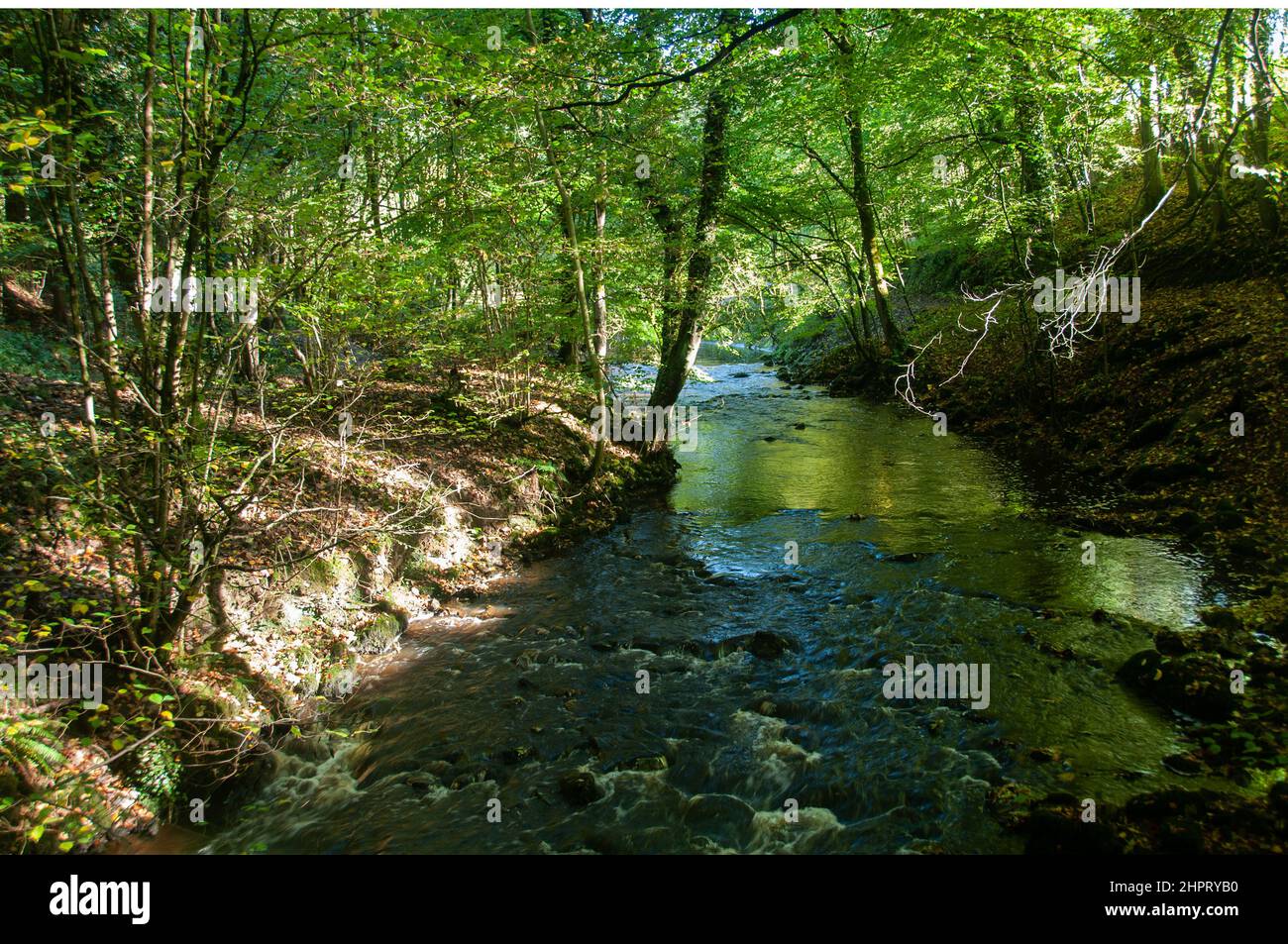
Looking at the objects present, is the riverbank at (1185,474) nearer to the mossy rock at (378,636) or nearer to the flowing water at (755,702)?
the flowing water at (755,702)

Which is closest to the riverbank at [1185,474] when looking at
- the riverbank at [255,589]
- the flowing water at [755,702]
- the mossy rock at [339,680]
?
the flowing water at [755,702]

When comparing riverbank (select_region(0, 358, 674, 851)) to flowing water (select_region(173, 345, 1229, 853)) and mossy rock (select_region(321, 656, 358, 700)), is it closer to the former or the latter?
mossy rock (select_region(321, 656, 358, 700))

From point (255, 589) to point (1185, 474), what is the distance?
13.4 meters

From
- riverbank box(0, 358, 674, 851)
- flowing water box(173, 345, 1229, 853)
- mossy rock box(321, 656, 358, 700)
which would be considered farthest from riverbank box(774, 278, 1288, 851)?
riverbank box(0, 358, 674, 851)

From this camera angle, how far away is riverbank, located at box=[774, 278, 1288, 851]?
432cm

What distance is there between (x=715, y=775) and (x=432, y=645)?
155 inches

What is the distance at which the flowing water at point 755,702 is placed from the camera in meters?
4.79

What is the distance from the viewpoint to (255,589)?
251 inches

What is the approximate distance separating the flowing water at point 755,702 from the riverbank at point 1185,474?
1.04 feet

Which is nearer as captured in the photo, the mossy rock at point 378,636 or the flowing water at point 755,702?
the flowing water at point 755,702

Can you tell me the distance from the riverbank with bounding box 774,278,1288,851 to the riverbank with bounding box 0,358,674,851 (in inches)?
253

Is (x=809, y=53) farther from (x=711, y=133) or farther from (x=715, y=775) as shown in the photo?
(x=715, y=775)

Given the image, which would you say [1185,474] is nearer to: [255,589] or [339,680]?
[339,680]
